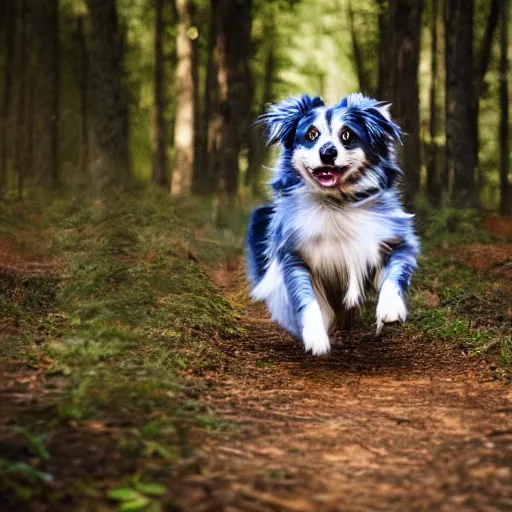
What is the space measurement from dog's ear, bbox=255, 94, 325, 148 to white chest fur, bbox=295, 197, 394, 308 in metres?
0.58

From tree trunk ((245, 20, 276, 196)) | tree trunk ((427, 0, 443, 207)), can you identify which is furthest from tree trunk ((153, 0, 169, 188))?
tree trunk ((427, 0, 443, 207))

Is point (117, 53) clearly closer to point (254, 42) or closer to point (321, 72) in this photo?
point (254, 42)

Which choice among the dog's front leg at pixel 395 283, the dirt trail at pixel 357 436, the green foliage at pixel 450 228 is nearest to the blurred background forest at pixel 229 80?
the green foliage at pixel 450 228

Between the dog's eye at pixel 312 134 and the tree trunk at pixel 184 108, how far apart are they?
12.3m

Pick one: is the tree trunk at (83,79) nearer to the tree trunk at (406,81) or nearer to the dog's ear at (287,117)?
the tree trunk at (406,81)

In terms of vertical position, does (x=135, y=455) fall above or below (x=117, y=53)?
below

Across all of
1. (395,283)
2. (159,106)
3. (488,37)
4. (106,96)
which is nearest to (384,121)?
(395,283)

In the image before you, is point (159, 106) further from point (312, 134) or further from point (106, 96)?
point (312, 134)

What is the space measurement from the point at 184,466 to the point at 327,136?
11.4 ft

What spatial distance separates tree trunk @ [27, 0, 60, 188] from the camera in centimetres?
2208

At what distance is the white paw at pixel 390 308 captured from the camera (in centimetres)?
607

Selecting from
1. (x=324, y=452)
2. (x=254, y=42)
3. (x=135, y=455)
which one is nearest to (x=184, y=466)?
(x=135, y=455)

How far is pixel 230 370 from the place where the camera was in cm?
605

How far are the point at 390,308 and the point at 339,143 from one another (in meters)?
1.30
